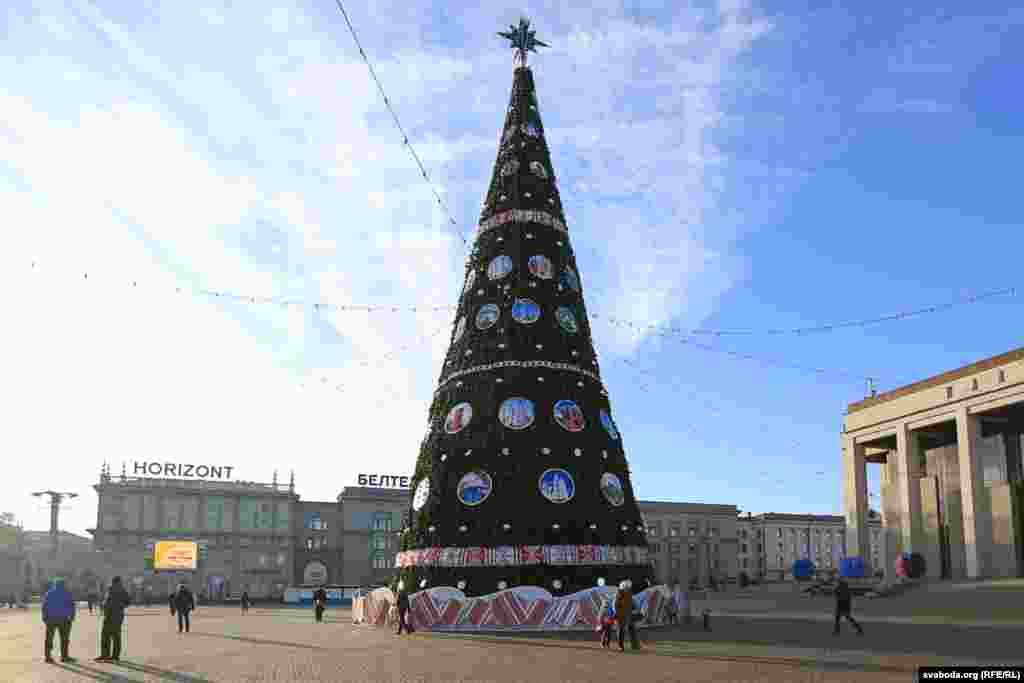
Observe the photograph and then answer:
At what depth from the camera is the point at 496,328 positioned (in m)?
25.4

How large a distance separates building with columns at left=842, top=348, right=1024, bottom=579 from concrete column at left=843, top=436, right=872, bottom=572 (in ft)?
0.22

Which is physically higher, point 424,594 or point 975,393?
point 975,393

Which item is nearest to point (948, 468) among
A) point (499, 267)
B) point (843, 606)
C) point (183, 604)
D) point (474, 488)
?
point (843, 606)

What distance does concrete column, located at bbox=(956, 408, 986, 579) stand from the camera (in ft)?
153

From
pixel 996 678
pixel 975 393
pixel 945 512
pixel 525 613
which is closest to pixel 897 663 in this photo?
pixel 996 678

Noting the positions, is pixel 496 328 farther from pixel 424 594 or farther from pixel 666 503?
pixel 666 503

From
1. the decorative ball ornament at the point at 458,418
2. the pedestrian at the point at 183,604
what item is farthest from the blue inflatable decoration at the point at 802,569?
the pedestrian at the point at 183,604

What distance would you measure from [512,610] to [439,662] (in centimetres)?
712

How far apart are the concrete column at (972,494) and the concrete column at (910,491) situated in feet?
14.6

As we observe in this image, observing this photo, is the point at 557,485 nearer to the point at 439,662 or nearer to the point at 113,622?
the point at 439,662

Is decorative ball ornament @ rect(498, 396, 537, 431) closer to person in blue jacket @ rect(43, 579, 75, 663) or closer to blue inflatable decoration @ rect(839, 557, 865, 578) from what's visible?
person in blue jacket @ rect(43, 579, 75, 663)

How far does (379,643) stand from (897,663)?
10409mm

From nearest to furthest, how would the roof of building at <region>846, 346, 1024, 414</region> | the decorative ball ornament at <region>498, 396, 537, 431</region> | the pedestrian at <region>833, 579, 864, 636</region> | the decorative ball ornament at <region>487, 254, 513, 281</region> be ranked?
the pedestrian at <region>833, 579, 864, 636</region> < the decorative ball ornament at <region>498, 396, 537, 431</region> < the decorative ball ornament at <region>487, 254, 513, 281</region> < the roof of building at <region>846, 346, 1024, 414</region>

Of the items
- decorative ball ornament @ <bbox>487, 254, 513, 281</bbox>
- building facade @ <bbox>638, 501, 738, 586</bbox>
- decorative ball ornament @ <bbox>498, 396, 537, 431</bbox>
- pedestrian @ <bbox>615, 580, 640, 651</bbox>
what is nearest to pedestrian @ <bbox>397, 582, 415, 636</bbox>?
decorative ball ornament @ <bbox>498, 396, 537, 431</bbox>
